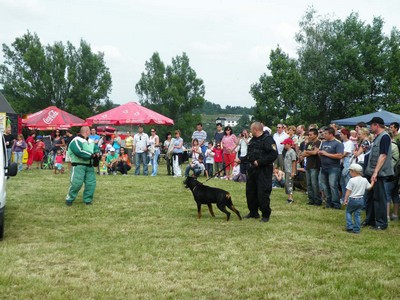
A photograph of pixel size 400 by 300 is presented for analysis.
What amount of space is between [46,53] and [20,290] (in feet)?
191

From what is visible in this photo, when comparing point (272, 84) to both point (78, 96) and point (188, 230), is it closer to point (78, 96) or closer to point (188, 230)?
point (78, 96)

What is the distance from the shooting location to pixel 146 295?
4.97m

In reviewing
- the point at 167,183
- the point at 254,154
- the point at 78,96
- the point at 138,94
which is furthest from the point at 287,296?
the point at 138,94

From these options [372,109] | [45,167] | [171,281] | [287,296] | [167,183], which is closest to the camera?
[287,296]

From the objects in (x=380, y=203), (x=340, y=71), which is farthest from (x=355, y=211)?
(x=340, y=71)

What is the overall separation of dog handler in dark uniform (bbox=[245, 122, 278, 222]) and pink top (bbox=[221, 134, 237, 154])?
320 inches

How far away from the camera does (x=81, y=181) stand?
11.0 meters

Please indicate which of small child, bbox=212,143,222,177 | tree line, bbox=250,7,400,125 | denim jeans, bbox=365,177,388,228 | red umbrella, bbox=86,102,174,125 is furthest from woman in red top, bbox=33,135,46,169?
tree line, bbox=250,7,400,125

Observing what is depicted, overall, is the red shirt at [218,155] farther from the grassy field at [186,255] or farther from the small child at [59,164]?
the grassy field at [186,255]

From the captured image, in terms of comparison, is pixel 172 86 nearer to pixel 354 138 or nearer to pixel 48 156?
pixel 48 156

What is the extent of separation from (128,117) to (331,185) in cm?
1517

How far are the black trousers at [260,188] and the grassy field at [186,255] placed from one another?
0.34 meters

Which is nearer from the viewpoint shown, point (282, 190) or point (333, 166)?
point (333, 166)

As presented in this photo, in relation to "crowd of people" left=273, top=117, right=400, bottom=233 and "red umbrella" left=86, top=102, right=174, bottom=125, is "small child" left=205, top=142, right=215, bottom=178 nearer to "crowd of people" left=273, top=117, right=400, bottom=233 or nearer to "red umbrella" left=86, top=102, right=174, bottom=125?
"crowd of people" left=273, top=117, right=400, bottom=233
